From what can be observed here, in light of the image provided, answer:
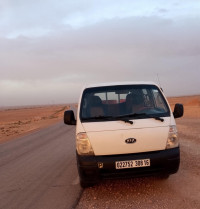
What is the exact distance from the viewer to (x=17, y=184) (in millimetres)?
6578

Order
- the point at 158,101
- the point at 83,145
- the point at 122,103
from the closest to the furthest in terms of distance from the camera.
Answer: the point at 83,145, the point at 122,103, the point at 158,101

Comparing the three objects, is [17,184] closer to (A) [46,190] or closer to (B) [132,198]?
(A) [46,190]

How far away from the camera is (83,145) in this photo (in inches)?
204

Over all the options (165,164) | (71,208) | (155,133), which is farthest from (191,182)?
(71,208)

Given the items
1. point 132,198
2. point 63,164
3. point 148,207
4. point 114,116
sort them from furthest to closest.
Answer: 1. point 63,164
2. point 114,116
3. point 132,198
4. point 148,207

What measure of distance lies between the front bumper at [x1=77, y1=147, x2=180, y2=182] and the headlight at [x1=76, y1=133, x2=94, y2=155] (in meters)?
0.08

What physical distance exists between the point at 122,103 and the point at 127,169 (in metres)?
1.41

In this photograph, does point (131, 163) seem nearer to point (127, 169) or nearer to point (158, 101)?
point (127, 169)

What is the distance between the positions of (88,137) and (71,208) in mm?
1138

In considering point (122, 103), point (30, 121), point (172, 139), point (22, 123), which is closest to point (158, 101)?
point (122, 103)

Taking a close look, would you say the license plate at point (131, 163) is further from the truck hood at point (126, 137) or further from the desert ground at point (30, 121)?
the desert ground at point (30, 121)

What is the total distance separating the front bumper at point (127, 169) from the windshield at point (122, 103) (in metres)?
0.72

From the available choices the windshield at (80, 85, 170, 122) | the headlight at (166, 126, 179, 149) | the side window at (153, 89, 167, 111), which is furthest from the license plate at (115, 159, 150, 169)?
the side window at (153, 89, 167, 111)

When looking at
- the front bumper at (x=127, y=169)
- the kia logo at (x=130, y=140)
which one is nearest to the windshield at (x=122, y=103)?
the kia logo at (x=130, y=140)
